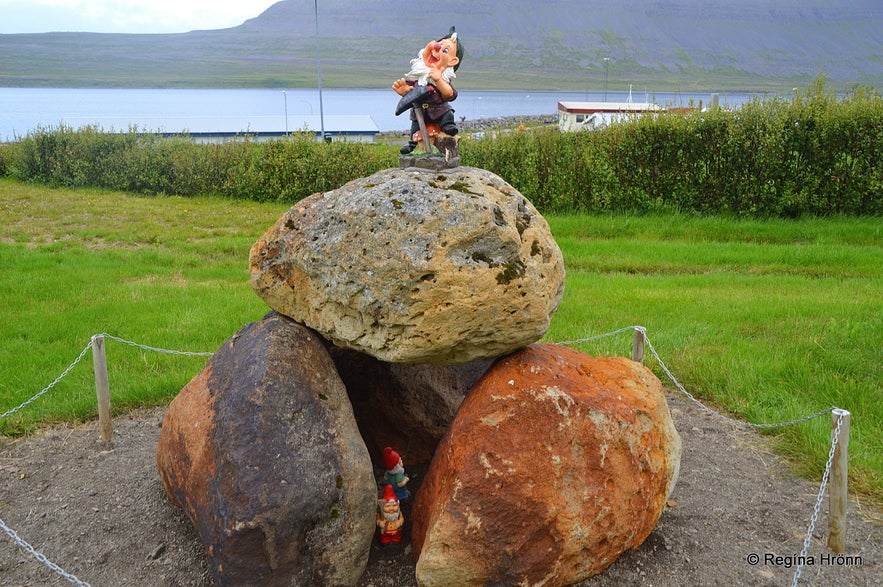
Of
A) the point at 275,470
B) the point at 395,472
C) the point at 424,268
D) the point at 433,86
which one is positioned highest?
the point at 433,86

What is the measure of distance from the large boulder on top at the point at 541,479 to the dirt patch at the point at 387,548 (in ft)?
1.21

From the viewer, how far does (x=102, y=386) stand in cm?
612

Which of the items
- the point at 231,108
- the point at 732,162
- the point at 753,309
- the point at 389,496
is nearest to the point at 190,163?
the point at 732,162

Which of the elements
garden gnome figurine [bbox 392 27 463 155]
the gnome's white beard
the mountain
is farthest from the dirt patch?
the mountain

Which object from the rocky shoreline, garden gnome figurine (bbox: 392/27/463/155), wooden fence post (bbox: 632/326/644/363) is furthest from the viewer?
the rocky shoreline

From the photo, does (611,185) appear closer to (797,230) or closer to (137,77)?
(797,230)

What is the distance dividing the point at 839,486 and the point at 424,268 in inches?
119

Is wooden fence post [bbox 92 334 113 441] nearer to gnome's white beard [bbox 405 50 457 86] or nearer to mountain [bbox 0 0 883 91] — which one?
gnome's white beard [bbox 405 50 457 86]

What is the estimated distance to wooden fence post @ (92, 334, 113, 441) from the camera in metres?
5.95

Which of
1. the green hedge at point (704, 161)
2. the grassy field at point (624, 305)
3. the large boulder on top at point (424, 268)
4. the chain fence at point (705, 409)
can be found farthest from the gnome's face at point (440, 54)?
the green hedge at point (704, 161)

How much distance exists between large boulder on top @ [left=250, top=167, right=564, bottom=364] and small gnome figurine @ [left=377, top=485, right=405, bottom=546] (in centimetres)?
101

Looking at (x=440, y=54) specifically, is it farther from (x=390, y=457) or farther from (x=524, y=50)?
(x=524, y=50)

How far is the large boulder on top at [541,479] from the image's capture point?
414 centimetres

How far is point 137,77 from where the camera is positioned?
404ft
